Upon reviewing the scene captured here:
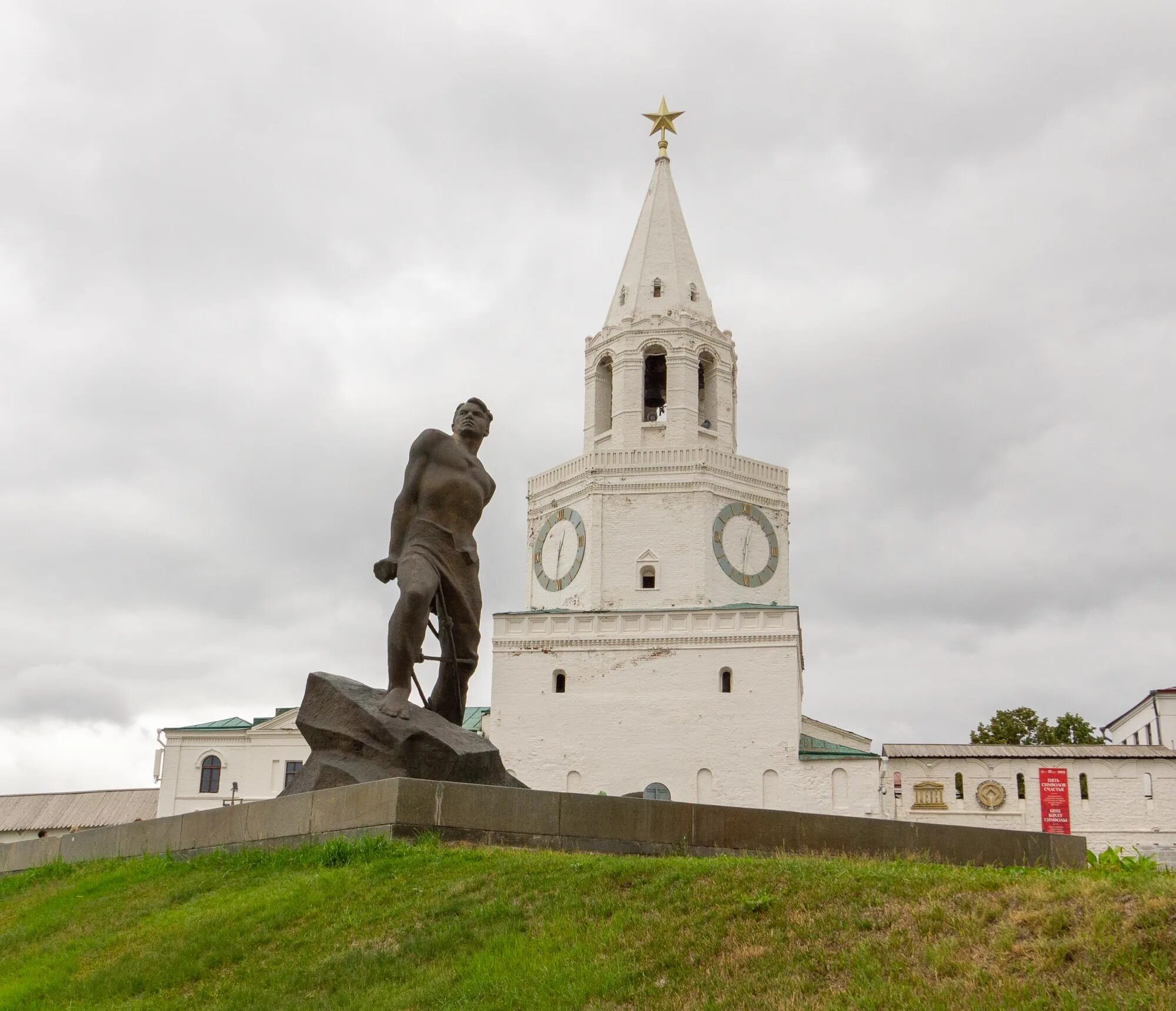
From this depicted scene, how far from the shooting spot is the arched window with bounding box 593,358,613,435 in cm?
5216

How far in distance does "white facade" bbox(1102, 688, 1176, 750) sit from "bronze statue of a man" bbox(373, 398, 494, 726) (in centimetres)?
4423

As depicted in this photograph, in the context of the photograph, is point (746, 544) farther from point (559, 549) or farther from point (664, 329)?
point (664, 329)

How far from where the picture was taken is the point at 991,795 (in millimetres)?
45688

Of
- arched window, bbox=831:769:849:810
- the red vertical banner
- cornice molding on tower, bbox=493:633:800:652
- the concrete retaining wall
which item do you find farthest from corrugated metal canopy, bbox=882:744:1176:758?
the concrete retaining wall

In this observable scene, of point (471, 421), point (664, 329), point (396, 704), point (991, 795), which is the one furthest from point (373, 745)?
point (664, 329)

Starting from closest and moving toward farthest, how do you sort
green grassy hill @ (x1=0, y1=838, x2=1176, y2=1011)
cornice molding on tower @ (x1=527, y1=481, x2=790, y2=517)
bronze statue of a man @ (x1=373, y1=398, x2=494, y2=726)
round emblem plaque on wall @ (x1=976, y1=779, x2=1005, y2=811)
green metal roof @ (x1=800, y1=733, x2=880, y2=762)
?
green grassy hill @ (x1=0, y1=838, x2=1176, y2=1011)
bronze statue of a man @ (x1=373, y1=398, x2=494, y2=726)
green metal roof @ (x1=800, y1=733, x2=880, y2=762)
round emblem plaque on wall @ (x1=976, y1=779, x2=1005, y2=811)
cornice molding on tower @ (x1=527, y1=481, x2=790, y2=517)

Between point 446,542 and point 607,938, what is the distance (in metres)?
6.82

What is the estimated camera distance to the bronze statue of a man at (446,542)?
1523 cm

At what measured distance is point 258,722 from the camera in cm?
5844

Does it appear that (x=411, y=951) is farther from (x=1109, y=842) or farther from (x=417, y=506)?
(x=1109, y=842)

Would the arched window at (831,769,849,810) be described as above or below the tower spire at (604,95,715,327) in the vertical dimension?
below

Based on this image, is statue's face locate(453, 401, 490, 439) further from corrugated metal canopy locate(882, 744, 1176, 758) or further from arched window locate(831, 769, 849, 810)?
corrugated metal canopy locate(882, 744, 1176, 758)

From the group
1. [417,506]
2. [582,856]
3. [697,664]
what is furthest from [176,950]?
[697,664]

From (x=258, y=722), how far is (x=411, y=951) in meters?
50.7
